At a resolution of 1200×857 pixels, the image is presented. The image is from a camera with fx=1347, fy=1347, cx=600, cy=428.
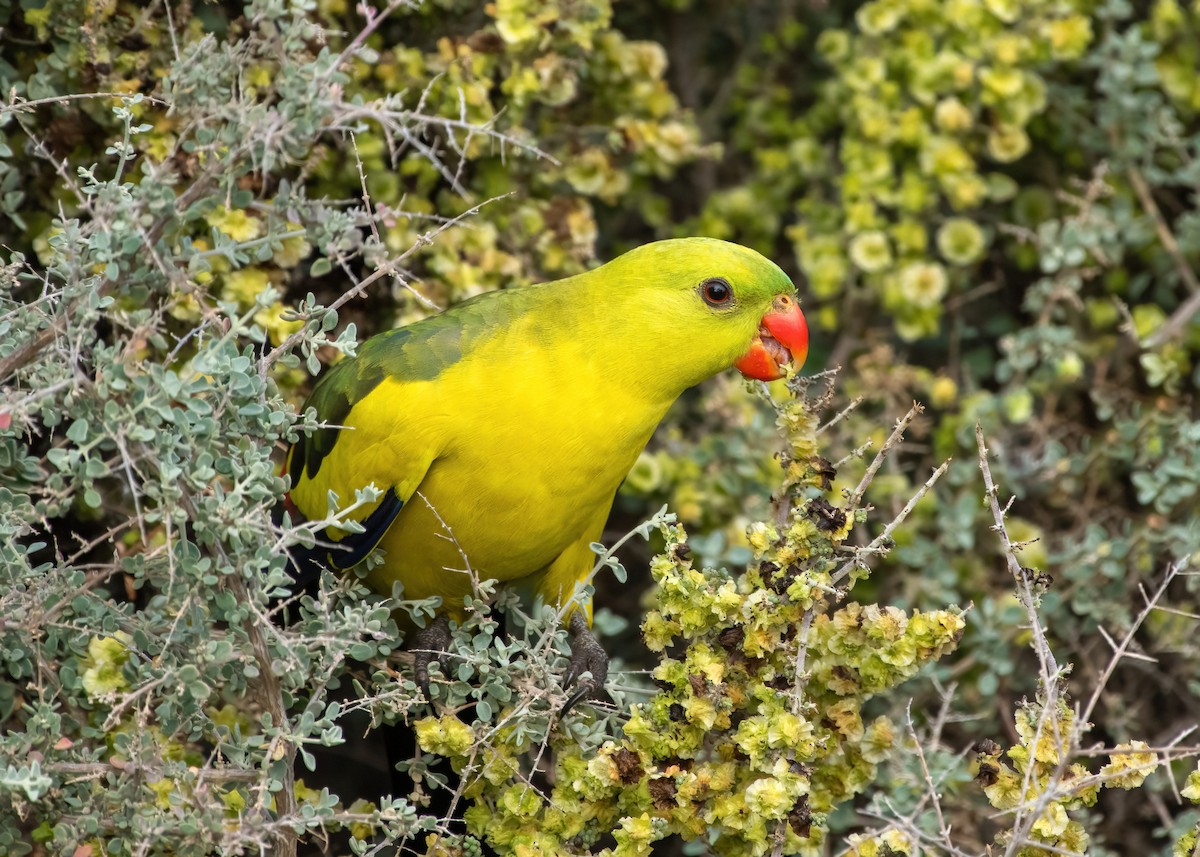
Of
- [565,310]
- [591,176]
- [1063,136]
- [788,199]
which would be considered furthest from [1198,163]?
[565,310]

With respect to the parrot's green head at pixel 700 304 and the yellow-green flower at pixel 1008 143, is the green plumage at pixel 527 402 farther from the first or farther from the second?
the yellow-green flower at pixel 1008 143

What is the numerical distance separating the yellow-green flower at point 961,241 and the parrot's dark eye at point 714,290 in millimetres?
1123

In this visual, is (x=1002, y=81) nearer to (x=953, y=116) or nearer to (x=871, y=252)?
(x=953, y=116)

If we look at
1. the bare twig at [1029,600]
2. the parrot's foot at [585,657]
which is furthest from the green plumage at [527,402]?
the bare twig at [1029,600]

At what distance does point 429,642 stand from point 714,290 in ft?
2.68

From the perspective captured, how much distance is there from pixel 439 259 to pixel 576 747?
1.19 meters

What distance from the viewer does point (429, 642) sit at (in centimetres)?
246

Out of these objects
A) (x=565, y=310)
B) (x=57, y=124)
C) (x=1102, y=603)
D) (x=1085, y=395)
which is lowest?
(x=1102, y=603)

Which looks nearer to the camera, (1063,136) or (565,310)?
(565,310)

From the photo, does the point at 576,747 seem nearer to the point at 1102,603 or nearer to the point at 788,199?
the point at 1102,603

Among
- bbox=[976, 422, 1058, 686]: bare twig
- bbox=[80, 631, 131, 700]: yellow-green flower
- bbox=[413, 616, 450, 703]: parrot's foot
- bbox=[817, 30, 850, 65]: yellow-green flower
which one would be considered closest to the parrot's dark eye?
bbox=[976, 422, 1058, 686]: bare twig

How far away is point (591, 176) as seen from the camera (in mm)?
3051

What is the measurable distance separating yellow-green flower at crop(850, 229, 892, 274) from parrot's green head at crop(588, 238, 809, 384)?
2.87ft

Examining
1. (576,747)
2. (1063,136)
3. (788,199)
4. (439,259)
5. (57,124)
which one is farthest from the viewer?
(788,199)
